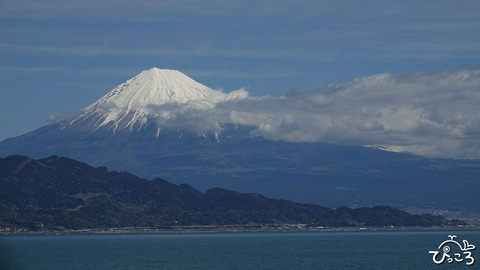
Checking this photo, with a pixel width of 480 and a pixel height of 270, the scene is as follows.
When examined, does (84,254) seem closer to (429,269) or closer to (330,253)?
(330,253)

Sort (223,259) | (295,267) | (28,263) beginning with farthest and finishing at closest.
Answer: (223,259), (28,263), (295,267)

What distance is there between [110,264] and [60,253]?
1456 inches

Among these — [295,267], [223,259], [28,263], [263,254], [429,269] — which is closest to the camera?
[429,269]

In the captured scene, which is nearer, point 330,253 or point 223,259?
point 223,259

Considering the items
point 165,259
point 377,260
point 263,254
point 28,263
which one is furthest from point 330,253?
point 28,263

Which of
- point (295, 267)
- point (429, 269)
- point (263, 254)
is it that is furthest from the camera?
point (263, 254)

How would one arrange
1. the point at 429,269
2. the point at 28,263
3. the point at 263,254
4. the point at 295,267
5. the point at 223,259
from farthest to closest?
the point at 263,254
the point at 223,259
the point at 28,263
the point at 295,267
the point at 429,269

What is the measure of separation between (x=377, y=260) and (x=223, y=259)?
24.4 metres

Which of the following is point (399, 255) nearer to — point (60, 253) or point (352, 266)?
point (352, 266)

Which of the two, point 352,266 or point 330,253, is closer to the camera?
point 352,266

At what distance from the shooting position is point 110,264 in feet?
390

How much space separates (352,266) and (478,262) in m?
17.2

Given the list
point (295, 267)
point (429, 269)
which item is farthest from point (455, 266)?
point (295, 267)

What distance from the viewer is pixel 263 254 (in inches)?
5709
